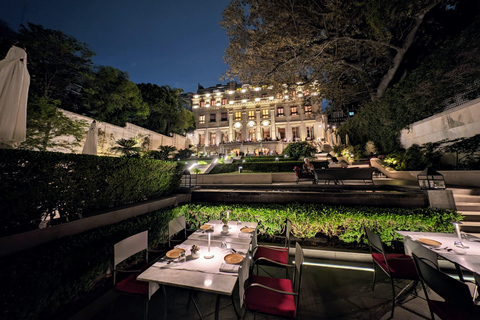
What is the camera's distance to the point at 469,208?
4.56 meters

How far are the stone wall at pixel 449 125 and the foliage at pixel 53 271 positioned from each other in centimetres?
1394

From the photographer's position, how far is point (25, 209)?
230cm

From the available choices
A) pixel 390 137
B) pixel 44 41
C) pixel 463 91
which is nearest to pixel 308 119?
pixel 390 137

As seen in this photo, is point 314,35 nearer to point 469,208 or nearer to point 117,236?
point 469,208

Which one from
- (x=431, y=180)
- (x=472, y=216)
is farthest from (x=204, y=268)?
(x=472, y=216)

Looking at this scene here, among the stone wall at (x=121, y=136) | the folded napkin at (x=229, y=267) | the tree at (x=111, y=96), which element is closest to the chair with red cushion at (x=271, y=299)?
the folded napkin at (x=229, y=267)

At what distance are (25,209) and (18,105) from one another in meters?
2.11

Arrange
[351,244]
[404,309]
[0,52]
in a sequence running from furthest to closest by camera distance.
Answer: [0,52]
[351,244]
[404,309]

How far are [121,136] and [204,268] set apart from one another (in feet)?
79.7

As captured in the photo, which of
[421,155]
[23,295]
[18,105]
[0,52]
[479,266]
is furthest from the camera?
[0,52]

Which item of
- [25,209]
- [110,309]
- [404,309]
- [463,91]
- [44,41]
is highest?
[44,41]

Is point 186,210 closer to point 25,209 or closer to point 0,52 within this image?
point 25,209

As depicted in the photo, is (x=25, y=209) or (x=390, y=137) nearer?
(x=25, y=209)

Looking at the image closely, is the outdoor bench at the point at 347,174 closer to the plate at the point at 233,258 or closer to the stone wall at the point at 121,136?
the plate at the point at 233,258
